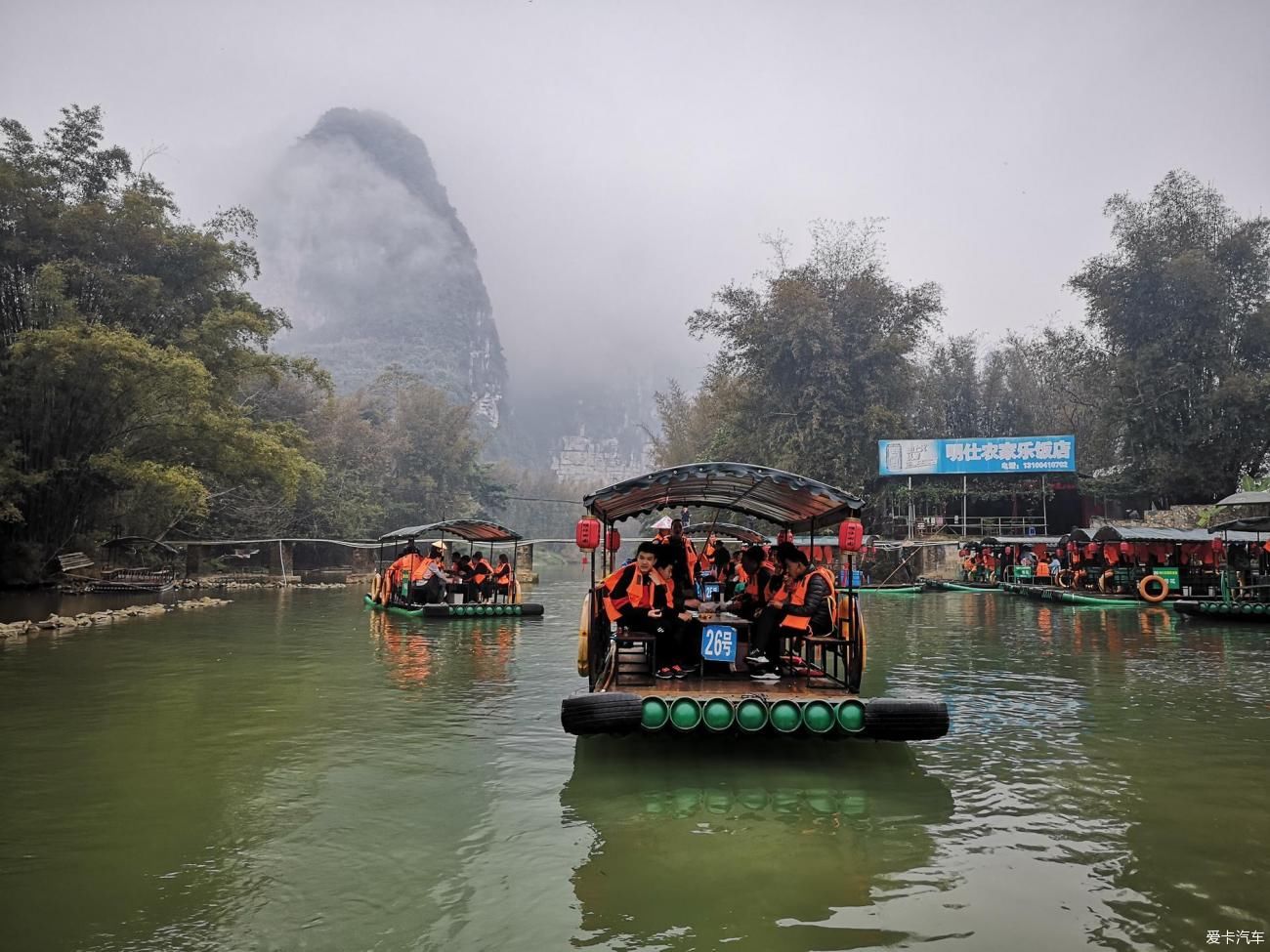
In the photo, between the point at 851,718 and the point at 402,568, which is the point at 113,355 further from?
the point at 851,718

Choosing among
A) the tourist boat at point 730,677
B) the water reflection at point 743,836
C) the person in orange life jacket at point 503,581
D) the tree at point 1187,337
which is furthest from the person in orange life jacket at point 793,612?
the tree at point 1187,337

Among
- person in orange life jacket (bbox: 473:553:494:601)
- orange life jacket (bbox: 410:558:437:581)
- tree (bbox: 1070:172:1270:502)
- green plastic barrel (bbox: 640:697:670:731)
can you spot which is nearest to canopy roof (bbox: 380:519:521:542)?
orange life jacket (bbox: 410:558:437:581)

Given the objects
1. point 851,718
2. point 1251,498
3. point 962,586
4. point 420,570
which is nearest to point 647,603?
point 851,718

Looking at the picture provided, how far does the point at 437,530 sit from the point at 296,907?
1573cm

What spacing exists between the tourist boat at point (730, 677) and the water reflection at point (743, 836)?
37 cm

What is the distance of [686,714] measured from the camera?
6.61 meters

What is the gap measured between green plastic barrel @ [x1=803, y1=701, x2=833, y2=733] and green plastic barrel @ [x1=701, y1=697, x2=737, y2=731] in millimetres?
546

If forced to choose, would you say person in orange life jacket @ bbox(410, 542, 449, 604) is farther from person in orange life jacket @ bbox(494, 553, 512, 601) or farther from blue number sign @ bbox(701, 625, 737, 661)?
blue number sign @ bbox(701, 625, 737, 661)

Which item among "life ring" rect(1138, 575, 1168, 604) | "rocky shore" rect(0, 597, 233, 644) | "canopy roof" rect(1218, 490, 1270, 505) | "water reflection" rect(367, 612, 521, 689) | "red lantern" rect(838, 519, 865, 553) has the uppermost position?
Result: "canopy roof" rect(1218, 490, 1270, 505)

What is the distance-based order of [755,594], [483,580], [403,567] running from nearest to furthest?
[755,594] < [483,580] < [403,567]

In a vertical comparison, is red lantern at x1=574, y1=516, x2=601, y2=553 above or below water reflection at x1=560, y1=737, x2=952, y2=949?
above

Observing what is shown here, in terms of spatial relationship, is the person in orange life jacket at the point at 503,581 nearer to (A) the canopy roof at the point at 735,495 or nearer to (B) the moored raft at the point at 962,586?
(A) the canopy roof at the point at 735,495

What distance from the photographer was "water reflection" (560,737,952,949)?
411 cm

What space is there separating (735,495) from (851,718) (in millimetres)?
3754
